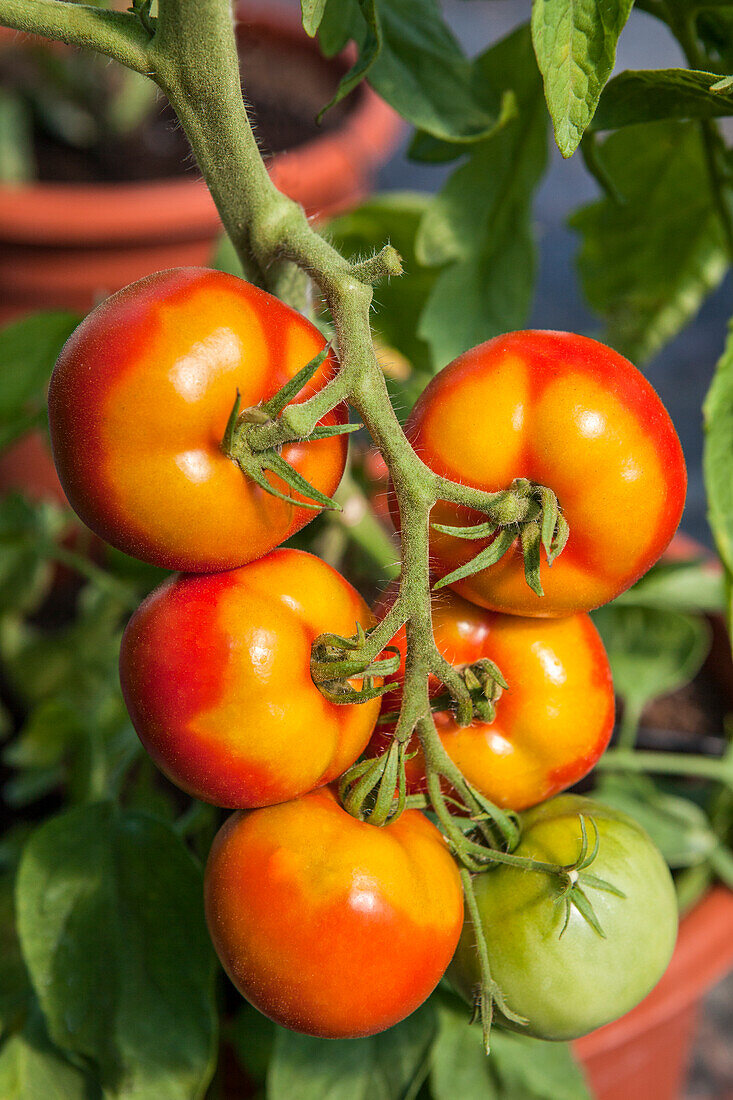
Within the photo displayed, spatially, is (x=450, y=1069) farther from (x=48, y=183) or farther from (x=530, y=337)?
(x=48, y=183)

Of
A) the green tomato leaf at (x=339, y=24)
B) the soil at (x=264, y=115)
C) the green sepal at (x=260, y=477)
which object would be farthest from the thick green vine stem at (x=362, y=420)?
the soil at (x=264, y=115)

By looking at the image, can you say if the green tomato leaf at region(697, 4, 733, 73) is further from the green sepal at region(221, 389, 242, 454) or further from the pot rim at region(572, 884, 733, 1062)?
the pot rim at region(572, 884, 733, 1062)

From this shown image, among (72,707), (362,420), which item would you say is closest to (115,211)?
(72,707)

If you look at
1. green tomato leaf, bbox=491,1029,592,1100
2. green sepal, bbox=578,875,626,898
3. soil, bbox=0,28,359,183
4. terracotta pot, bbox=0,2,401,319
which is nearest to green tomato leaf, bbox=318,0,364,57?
→ green sepal, bbox=578,875,626,898

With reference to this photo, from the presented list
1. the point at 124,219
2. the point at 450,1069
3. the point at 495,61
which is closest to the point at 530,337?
the point at 495,61

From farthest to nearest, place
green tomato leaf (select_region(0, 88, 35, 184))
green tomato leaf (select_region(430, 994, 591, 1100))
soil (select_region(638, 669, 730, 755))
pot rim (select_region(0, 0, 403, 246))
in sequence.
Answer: green tomato leaf (select_region(0, 88, 35, 184)), pot rim (select_region(0, 0, 403, 246)), soil (select_region(638, 669, 730, 755)), green tomato leaf (select_region(430, 994, 591, 1100))

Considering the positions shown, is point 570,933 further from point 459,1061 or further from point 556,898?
point 459,1061

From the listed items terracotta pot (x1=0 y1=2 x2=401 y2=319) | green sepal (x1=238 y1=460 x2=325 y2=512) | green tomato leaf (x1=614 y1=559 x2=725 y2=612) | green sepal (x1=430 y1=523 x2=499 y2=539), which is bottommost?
green tomato leaf (x1=614 y1=559 x2=725 y2=612)

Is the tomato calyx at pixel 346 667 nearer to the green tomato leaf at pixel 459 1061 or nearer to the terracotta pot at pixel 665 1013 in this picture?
the green tomato leaf at pixel 459 1061
